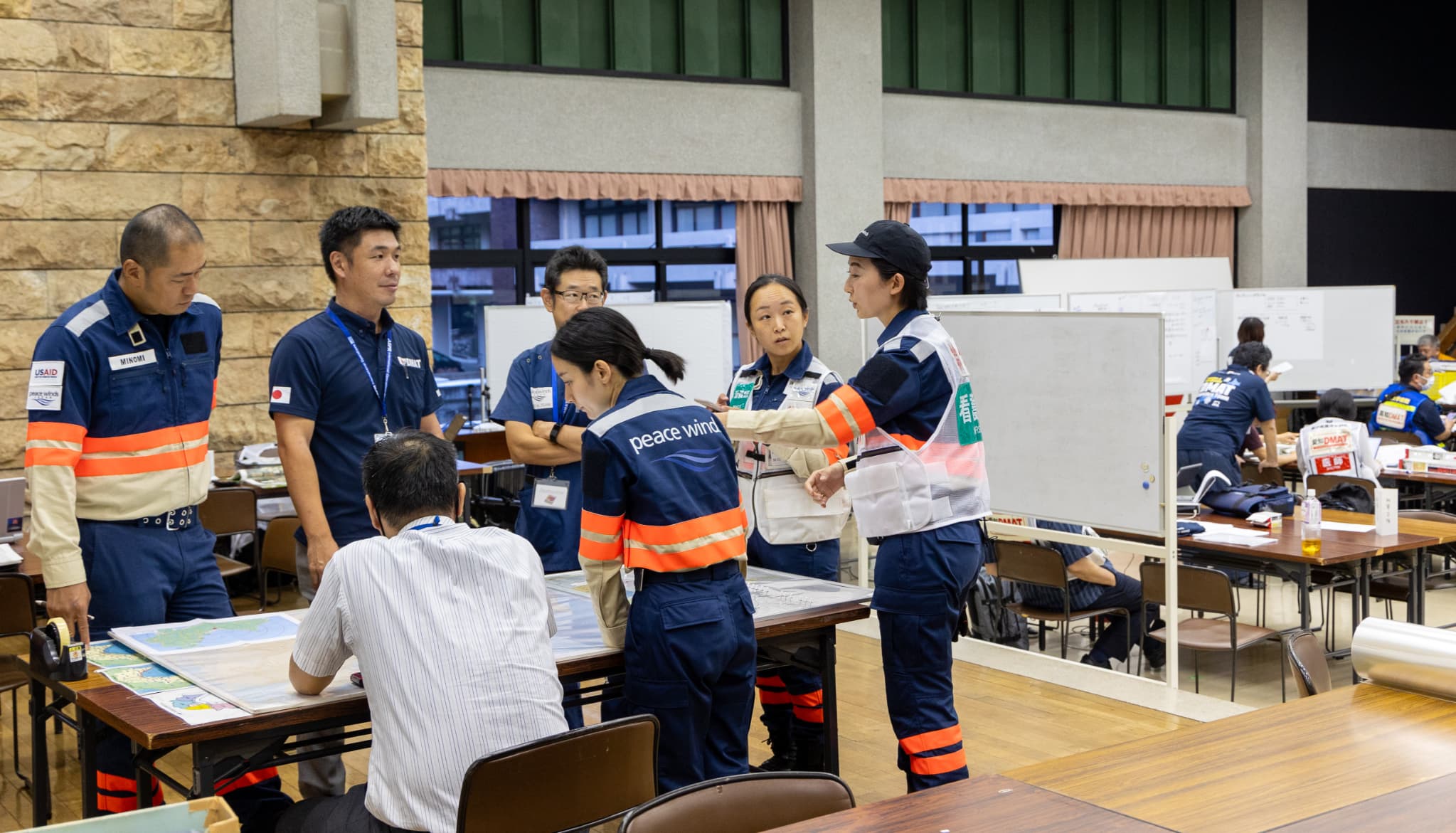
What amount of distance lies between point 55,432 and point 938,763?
2167 millimetres

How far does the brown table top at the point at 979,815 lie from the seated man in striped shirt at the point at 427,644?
67 cm

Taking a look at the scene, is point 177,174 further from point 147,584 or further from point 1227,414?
point 1227,414

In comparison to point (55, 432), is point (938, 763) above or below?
below

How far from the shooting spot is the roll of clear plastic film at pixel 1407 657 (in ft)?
7.71

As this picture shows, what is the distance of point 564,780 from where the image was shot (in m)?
2.28

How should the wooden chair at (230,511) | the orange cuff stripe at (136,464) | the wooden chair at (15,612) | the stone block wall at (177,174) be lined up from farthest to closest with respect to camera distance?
the stone block wall at (177,174) < the wooden chair at (230,511) < the wooden chair at (15,612) < the orange cuff stripe at (136,464)

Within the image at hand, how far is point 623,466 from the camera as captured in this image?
273cm

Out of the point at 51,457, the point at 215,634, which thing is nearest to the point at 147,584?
the point at 215,634

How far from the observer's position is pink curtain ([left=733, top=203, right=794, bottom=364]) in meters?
10.9

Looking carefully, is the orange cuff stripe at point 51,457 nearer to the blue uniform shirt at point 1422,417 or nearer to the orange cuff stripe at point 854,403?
the orange cuff stripe at point 854,403

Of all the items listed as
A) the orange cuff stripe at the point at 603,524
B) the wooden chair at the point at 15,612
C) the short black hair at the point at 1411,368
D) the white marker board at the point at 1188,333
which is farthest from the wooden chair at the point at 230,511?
the white marker board at the point at 1188,333

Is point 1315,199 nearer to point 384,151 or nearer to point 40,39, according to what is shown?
point 384,151

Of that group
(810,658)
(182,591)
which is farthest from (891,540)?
(182,591)

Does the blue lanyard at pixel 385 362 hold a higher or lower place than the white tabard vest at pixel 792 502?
higher
